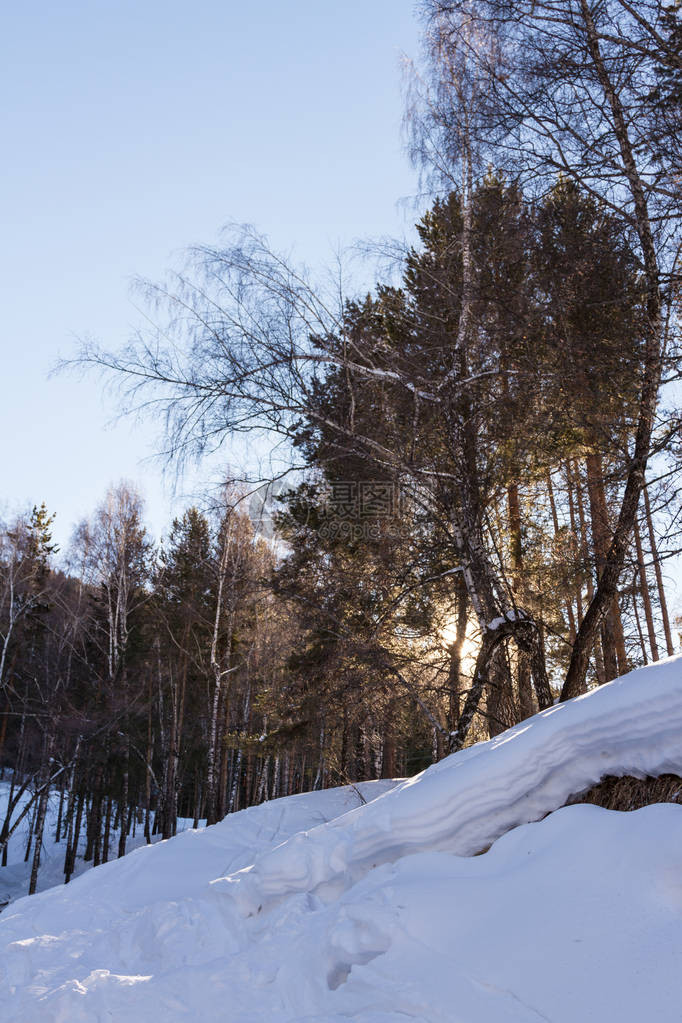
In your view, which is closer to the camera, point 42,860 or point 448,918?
point 448,918

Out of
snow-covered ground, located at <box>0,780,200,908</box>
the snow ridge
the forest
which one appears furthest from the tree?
snow-covered ground, located at <box>0,780,200,908</box>

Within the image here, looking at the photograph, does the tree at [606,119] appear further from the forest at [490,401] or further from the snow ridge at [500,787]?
the snow ridge at [500,787]

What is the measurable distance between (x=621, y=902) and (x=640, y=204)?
5108 millimetres

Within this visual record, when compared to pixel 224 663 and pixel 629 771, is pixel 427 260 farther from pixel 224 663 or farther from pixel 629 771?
pixel 224 663

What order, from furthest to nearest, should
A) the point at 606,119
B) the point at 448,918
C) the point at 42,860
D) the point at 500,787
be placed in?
the point at 42,860
the point at 606,119
the point at 500,787
the point at 448,918

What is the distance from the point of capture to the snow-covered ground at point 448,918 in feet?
7.77

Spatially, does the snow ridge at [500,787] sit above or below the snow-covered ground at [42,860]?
above

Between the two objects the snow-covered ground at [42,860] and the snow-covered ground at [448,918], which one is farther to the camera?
the snow-covered ground at [42,860]

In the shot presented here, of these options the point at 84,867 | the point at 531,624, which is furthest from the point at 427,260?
the point at 84,867

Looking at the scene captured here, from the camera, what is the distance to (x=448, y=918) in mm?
2854

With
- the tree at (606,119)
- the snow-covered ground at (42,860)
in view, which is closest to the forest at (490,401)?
the tree at (606,119)

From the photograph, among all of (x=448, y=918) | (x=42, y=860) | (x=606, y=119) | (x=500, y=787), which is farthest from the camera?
(x=42, y=860)

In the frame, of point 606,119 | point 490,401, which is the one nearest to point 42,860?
point 490,401

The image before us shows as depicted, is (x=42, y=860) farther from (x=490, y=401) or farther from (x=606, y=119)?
(x=606, y=119)
